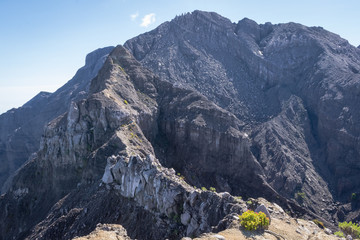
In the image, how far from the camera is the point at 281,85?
142625 millimetres

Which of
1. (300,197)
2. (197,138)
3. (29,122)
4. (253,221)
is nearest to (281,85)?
(300,197)

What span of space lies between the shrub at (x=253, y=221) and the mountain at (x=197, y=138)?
5.97 feet

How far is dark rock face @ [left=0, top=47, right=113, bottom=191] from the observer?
13388 cm

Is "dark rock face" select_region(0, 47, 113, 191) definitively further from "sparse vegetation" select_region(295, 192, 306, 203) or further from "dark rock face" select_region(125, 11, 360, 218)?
"sparse vegetation" select_region(295, 192, 306, 203)

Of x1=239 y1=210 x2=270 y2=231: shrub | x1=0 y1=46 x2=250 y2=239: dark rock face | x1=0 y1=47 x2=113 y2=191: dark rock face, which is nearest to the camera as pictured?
x1=239 y1=210 x2=270 y2=231: shrub

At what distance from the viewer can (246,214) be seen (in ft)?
71.1

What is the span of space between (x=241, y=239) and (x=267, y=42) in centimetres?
15711

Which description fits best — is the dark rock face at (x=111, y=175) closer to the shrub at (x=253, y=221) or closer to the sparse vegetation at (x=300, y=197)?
the shrub at (x=253, y=221)

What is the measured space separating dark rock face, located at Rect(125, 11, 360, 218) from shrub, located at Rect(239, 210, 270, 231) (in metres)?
53.1

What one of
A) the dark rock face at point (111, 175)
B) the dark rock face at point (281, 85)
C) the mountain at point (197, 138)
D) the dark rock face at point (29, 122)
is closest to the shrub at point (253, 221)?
the mountain at point (197, 138)

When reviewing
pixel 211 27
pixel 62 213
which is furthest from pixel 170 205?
pixel 211 27

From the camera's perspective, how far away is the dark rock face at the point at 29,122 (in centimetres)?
13388

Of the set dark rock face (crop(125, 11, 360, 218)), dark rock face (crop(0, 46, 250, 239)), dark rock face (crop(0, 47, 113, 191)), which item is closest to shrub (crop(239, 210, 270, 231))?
dark rock face (crop(0, 46, 250, 239))

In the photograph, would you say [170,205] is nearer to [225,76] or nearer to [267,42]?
[225,76]
